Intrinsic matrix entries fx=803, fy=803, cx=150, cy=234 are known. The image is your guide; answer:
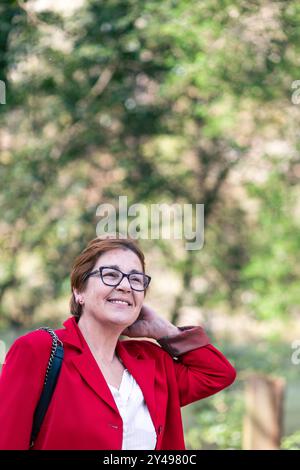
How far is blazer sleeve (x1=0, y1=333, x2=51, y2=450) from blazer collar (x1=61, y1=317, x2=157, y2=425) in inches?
5.6

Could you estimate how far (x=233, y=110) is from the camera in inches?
396

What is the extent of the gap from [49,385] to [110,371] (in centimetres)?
27

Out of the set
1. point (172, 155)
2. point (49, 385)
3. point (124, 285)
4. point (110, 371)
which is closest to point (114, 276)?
point (124, 285)

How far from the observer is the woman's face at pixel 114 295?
2.31 metres

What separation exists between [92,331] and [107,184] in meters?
9.73

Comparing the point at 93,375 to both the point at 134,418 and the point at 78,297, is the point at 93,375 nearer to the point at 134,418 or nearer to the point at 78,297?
the point at 134,418

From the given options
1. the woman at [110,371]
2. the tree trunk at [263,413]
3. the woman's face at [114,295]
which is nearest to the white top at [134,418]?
the woman at [110,371]

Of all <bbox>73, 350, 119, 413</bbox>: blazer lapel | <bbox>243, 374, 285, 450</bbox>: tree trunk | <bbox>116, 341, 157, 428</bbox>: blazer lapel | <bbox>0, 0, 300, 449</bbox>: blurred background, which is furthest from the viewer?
<bbox>0, 0, 300, 449</bbox>: blurred background

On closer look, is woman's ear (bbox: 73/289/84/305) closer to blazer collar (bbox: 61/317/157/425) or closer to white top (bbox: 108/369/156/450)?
blazer collar (bbox: 61/317/157/425)

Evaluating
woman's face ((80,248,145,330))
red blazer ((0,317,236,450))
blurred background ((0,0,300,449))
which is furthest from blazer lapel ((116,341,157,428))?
blurred background ((0,0,300,449))

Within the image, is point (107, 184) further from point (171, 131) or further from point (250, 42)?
point (250, 42)

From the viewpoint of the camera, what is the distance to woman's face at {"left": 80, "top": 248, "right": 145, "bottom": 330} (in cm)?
231

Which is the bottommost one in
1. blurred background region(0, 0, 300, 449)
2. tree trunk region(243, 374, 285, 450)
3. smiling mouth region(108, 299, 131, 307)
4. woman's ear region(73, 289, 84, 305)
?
tree trunk region(243, 374, 285, 450)

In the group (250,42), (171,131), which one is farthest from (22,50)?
(171,131)
